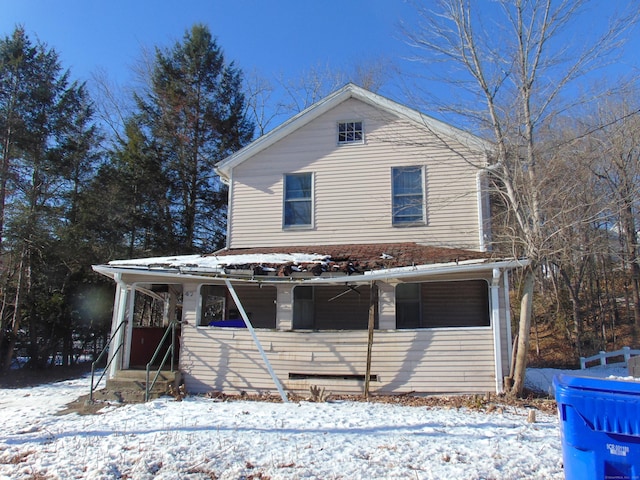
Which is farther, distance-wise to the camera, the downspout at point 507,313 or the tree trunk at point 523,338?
the downspout at point 507,313

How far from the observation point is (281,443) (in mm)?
5590

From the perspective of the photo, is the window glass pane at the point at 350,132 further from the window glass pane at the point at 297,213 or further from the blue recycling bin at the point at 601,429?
the blue recycling bin at the point at 601,429

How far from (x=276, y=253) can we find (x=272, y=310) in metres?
2.05

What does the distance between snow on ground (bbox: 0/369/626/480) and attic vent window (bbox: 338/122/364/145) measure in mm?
7309

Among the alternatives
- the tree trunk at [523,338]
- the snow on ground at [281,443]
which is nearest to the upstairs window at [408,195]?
the tree trunk at [523,338]

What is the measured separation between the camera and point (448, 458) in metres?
5.05

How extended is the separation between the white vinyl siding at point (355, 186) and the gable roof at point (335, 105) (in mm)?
155

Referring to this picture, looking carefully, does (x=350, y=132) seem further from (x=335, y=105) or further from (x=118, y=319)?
(x=118, y=319)

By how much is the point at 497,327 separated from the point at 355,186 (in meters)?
5.23

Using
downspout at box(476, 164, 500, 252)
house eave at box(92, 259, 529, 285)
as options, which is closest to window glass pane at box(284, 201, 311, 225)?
house eave at box(92, 259, 529, 285)

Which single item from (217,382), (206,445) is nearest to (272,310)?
(217,382)

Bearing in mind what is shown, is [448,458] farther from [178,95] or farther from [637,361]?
[178,95]

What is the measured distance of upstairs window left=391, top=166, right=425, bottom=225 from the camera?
11.8m

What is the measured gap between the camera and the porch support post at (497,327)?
28.7 feet
